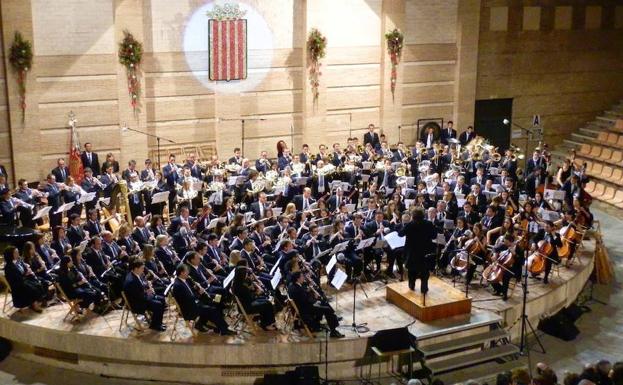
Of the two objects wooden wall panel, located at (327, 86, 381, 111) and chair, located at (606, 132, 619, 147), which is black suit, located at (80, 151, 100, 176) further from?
chair, located at (606, 132, 619, 147)

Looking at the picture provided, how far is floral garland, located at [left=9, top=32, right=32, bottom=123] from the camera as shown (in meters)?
19.2

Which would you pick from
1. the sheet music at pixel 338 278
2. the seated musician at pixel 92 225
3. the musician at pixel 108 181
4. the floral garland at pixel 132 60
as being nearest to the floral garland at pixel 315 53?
the floral garland at pixel 132 60

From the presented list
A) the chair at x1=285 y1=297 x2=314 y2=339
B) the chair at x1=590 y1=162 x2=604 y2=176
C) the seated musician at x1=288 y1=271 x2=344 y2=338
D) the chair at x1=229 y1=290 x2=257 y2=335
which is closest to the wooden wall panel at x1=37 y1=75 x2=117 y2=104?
the chair at x1=229 y1=290 x2=257 y2=335

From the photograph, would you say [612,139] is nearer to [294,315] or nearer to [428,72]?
[428,72]

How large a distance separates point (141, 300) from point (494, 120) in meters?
16.3

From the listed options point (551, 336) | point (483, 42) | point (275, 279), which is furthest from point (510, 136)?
point (275, 279)

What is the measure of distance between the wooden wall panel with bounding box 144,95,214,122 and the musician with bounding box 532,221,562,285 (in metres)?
9.87

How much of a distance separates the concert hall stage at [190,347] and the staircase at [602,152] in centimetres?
1076

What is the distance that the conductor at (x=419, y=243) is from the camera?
13859mm

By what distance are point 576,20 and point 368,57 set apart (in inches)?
305

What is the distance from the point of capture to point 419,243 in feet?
45.6

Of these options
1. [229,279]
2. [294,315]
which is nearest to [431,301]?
[294,315]

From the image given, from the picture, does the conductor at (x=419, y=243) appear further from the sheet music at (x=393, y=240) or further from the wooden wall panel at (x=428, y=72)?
the wooden wall panel at (x=428, y=72)

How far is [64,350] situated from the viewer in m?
13.5
